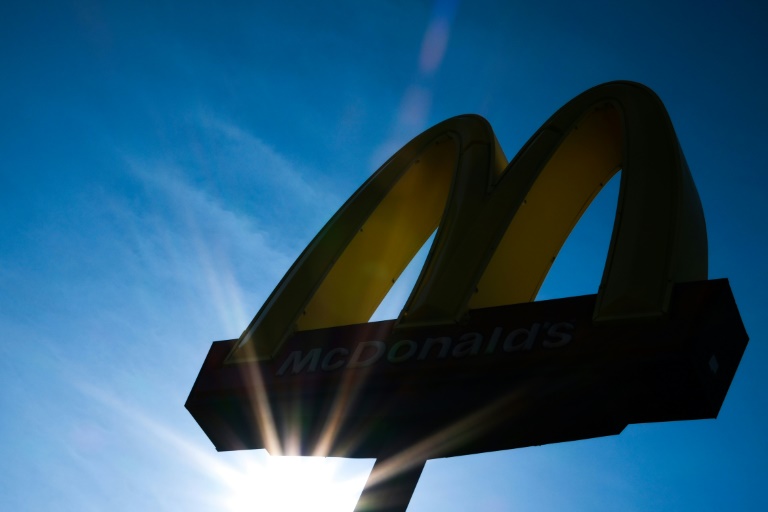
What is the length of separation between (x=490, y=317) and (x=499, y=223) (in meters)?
1.21

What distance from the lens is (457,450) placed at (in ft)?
25.6

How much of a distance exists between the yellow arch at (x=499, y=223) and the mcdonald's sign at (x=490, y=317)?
2cm

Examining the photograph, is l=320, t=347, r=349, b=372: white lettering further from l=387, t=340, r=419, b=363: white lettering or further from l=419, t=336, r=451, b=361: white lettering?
l=419, t=336, r=451, b=361: white lettering

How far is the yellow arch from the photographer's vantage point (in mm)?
7980

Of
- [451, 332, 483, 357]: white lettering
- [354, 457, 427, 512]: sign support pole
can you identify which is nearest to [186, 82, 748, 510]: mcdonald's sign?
[451, 332, 483, 357]: white lettering

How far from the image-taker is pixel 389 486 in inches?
301

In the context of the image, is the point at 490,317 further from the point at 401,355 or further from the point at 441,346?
the point at 401,355

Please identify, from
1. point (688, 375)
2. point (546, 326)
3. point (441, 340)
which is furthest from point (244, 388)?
point (688, 375)

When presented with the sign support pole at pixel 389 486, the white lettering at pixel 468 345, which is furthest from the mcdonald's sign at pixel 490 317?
the sign support pole at pixel 389 486

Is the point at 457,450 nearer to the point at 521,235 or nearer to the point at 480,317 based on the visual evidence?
the point at 480,317

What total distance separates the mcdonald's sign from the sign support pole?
12 centimetres

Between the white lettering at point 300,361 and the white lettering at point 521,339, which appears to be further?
the white lettering at point 300,361

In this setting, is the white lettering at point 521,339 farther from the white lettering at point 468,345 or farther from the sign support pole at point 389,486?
the sign support pole at point 389,486

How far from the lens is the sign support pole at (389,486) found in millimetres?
7422
